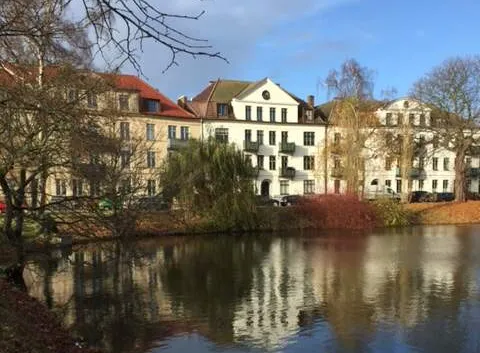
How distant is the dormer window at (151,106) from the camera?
52375 mm

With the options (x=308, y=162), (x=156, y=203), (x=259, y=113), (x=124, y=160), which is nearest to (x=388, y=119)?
(x=308, y=162)

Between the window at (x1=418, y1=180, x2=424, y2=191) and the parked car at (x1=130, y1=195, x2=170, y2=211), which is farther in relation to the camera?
the window at (x1=418, y1=180, x2=424, y2=191)

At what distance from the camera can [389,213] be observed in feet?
147

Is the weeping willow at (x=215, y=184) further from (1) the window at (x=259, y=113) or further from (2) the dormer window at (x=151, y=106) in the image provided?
(1) the window at (x=259, y=113)

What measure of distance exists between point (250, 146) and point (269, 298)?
39498 millimetres

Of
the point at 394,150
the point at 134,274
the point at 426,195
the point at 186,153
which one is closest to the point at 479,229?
the point at 394,150

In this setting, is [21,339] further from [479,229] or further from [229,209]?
[479,229]

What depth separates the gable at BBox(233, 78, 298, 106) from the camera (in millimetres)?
57094

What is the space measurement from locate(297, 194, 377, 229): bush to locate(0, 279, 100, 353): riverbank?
29916mm

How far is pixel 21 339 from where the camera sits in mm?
8812

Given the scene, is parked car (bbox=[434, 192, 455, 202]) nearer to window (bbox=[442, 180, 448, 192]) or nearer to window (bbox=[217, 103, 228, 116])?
window (bbox=[442, 180, 448, 192])

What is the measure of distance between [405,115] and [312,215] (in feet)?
48.4

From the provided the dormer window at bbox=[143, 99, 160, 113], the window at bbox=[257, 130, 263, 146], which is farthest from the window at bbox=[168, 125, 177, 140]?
the window at bbox=[257, 130, 263, 146]

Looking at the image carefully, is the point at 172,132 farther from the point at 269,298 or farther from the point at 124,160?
the point at 269,298
